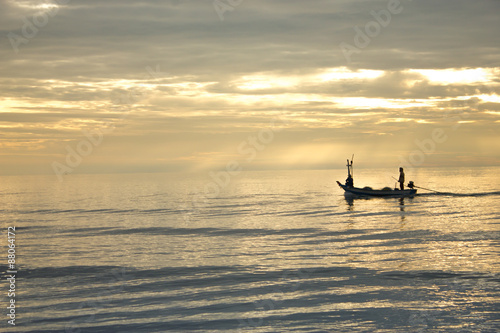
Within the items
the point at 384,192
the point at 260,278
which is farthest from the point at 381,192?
the point at 260,278

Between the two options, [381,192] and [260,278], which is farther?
[381,192]

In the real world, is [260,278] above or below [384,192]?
below

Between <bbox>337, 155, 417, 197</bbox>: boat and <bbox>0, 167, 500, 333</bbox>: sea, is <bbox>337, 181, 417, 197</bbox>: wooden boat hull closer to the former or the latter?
<bbox>337, 155, 417, 197</bbox>: boat

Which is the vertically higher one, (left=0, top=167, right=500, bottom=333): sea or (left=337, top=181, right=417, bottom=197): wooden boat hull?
(left=337, top=181, right=417, bottom=197): wooden boat hull

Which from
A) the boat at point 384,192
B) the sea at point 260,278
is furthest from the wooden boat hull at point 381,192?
the sea at point 260,278

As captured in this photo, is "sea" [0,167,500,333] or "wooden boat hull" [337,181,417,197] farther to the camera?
"wooden boat hull" [337,181,417,197]

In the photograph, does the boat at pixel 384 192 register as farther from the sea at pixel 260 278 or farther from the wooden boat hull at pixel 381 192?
the sea at pixel 260 278

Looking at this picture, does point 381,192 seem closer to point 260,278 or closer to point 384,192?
point 384,192

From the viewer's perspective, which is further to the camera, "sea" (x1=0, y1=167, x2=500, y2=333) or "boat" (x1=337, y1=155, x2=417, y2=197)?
"boat" (x1=337, y1=155, x2=417, y2=197)

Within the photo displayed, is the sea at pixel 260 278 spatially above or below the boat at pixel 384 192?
below

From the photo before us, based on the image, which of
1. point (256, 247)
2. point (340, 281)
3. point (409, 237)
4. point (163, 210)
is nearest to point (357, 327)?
point (340, 281)

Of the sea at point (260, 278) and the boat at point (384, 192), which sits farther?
the boat at point (384, 192)

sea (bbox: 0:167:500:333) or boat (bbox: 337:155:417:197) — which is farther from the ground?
boat (bbox: 337:155:417:197)

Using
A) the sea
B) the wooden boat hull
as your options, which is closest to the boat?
the wooden boat hull
